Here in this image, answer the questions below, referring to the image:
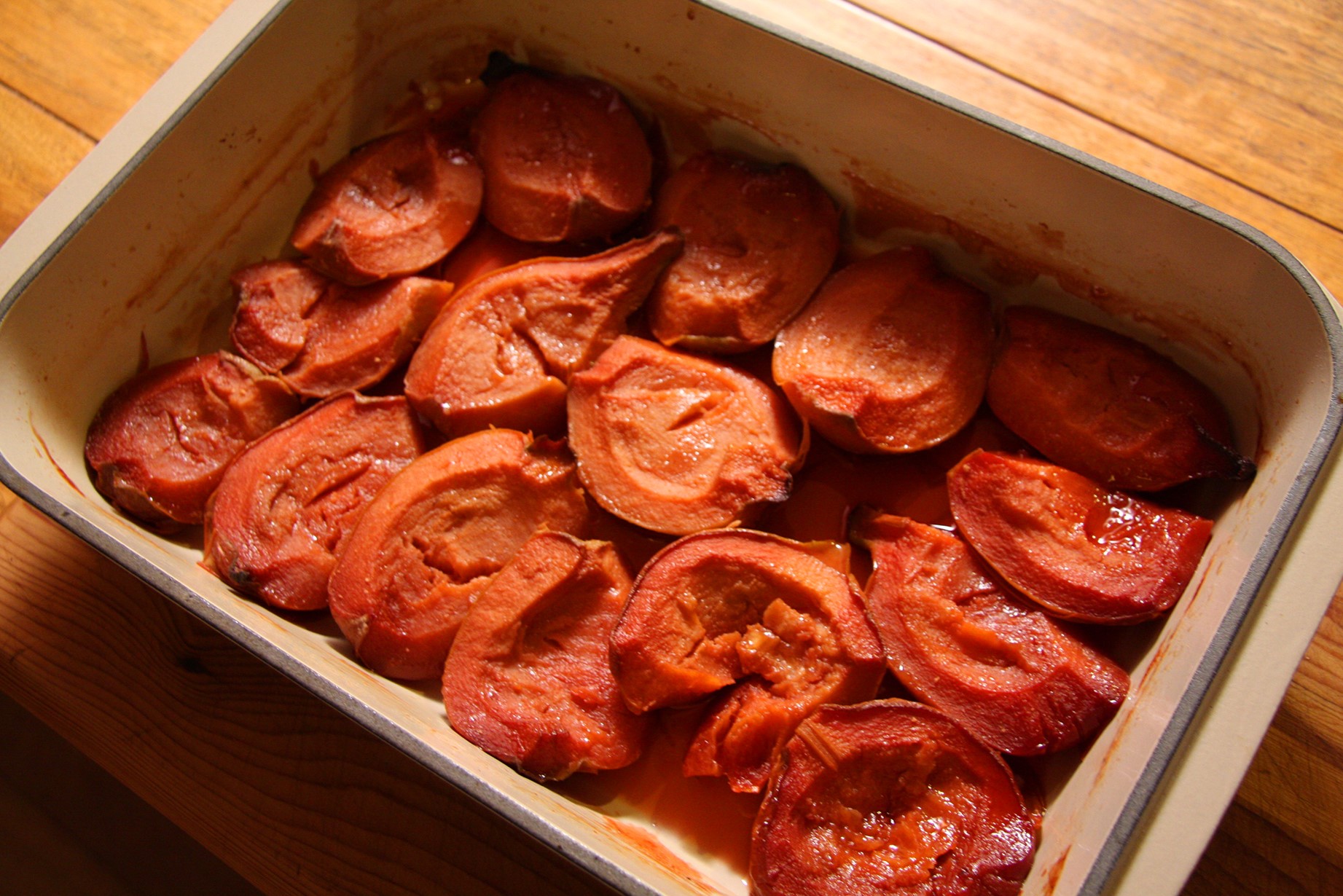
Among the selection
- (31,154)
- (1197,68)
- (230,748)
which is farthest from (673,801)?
(31,154)

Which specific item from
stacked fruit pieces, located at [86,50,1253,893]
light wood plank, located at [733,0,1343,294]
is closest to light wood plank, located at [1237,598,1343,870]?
stacked fruit pieces, located at [86,50,1253,893]

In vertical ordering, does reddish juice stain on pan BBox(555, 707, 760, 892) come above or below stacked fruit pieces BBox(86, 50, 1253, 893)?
below

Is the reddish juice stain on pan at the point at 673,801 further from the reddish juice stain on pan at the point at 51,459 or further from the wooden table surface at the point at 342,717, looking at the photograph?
the reddish juice stain on pan at the point at 51,459

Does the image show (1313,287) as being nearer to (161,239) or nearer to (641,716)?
(641,716)

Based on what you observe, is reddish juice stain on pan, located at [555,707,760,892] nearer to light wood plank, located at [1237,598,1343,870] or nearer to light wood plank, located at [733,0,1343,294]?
light wood plank, located at [1237,598,1343,870]

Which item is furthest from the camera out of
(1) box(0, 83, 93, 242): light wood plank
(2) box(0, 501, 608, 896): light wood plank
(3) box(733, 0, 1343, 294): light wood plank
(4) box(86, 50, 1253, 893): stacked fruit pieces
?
(1) box(0, 83, 93, 242): light wood plank

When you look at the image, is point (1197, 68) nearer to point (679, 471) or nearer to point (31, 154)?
point (679, 471)

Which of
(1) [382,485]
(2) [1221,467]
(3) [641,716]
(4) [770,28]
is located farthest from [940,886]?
(4) [770,28]
